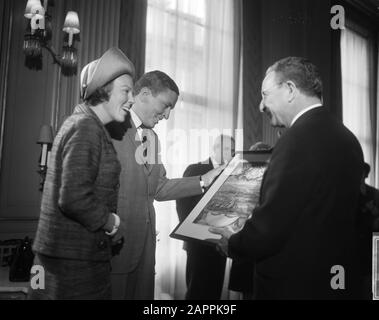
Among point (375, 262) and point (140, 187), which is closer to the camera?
point (140, 187)

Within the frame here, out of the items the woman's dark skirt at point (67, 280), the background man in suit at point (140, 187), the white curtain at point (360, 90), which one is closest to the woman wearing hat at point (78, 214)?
the woman's dark skirt at point (67, 280)

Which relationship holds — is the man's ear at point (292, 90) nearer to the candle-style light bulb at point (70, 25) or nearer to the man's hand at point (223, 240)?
the man's hand at point (223, 240)

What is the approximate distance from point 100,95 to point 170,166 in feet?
6.09

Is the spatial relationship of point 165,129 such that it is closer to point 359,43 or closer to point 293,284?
point 293,284

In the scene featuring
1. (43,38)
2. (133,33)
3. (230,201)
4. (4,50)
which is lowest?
(230,201)

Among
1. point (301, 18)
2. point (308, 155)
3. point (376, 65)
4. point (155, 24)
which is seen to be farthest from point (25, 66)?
point (376, 65)

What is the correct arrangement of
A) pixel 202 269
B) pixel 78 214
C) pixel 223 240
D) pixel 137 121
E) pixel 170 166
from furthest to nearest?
pixel 170 166
pixel 202 269
pixel 137 121
pixel 223 240
pixel 78 214

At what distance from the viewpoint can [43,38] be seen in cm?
242

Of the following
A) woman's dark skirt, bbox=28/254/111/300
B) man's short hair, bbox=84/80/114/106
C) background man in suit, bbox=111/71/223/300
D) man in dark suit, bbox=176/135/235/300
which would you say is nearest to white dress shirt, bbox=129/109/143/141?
background man in suit, bbox=111/71/223/300

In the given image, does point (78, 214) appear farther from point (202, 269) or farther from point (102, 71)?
point (202, 269)

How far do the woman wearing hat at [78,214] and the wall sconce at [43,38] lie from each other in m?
1.32

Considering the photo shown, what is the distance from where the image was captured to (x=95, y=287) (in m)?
1.17

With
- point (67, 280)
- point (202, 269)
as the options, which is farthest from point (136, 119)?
point (202, 269)

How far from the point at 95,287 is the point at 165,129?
2.01 m
